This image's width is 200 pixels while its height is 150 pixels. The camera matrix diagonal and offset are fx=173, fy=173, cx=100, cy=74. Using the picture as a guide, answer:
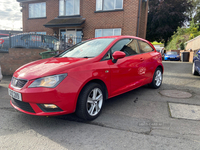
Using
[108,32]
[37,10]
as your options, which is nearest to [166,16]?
[108,32]

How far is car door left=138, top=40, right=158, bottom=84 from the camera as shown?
4.89 m

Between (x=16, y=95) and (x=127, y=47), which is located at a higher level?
(x=127, y=47)

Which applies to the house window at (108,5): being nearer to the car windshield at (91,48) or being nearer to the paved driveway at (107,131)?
the car windshield at (91,48)

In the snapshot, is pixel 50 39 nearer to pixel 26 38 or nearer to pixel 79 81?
pixel 26 38

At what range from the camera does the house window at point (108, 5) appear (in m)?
13.4

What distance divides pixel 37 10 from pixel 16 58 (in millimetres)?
9605

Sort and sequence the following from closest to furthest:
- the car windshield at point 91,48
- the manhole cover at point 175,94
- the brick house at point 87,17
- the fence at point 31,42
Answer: the car windshield at point 91,48 → the manhole cover at point 175,94 → the fence at point 31,42 → the brick house at point 87,17

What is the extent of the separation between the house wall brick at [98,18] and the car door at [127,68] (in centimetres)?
895

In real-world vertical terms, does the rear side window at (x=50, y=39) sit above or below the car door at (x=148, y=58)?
above

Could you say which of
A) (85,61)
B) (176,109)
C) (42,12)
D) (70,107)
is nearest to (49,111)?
(70,107)

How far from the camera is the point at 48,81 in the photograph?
2840 millimetres

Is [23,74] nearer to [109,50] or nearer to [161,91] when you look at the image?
[109,50]

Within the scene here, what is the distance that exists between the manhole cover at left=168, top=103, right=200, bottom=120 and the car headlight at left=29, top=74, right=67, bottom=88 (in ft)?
7.77

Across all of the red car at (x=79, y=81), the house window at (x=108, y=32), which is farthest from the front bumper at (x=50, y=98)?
the house window at (x=108, y=32)
